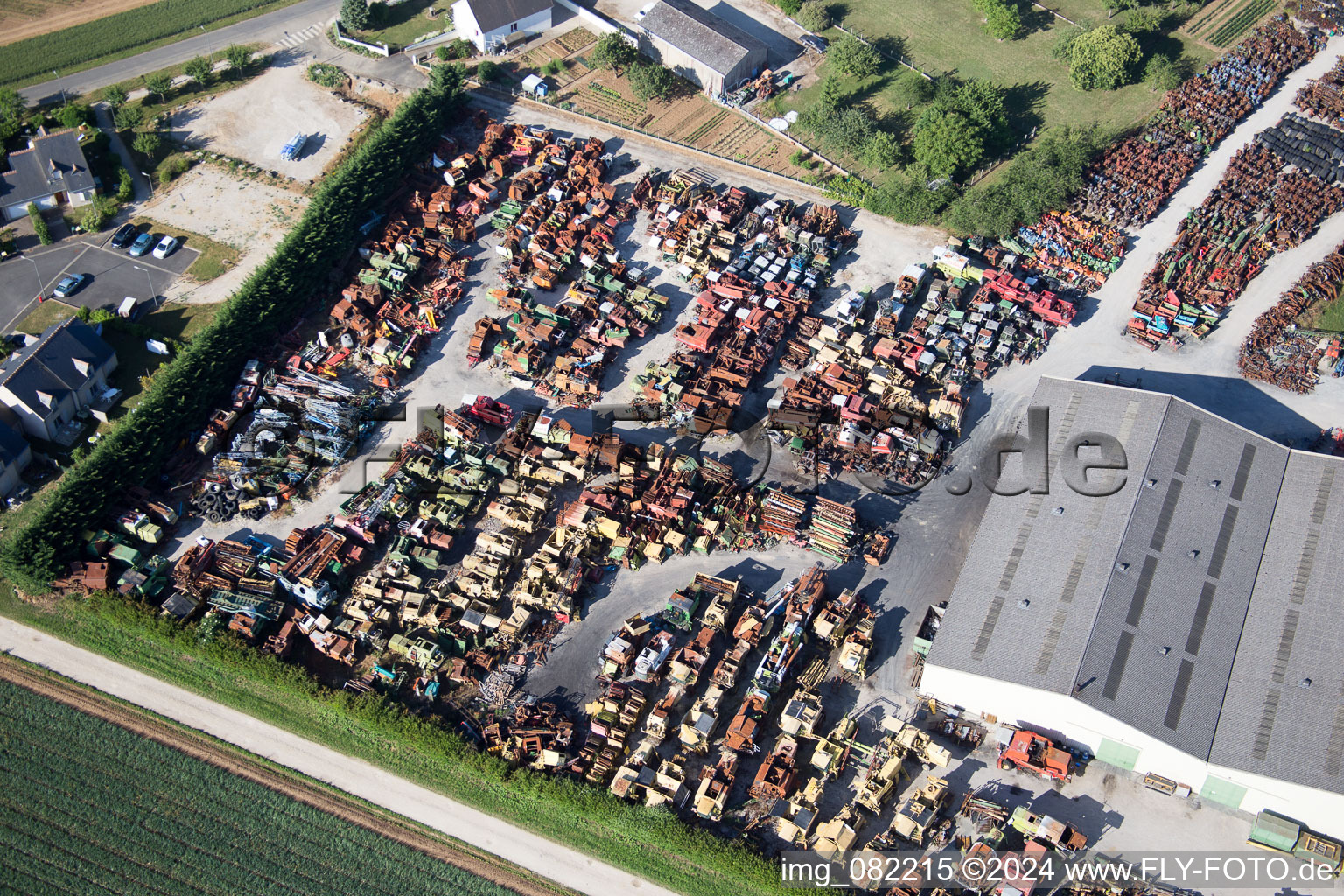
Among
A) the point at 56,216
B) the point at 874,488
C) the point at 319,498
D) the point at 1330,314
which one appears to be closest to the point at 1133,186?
the point at 1330,314

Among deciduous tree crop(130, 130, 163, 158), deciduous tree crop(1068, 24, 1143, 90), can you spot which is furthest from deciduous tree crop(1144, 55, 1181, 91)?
deciduous tree crop(130, 130, 163, 158)

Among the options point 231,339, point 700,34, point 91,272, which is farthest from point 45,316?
point 700,34

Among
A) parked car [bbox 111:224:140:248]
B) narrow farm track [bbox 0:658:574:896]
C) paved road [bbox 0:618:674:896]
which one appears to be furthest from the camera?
parked car [bbox 111:224:140:248]

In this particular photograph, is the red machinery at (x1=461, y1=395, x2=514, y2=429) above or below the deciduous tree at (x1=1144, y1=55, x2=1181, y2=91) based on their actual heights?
below

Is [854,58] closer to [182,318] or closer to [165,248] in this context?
[165,248]

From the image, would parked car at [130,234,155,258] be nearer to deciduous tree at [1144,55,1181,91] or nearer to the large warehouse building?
the large warehouse building
